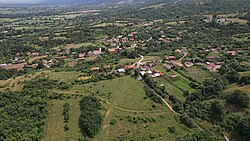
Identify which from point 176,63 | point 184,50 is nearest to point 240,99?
point 176,63

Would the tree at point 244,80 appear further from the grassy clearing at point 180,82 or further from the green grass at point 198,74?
the grassy clearing at point 180,82

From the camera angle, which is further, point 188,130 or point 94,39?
point 94,39

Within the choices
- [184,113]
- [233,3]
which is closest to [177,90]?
[184,113]

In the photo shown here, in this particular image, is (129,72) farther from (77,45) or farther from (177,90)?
(77,45)

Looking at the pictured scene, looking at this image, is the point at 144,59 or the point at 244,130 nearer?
the point at 244,130

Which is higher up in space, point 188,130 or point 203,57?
point 203,57

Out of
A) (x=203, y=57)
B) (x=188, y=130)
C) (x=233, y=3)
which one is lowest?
(x=188, y=130)

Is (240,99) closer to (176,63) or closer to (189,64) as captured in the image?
(189,64)

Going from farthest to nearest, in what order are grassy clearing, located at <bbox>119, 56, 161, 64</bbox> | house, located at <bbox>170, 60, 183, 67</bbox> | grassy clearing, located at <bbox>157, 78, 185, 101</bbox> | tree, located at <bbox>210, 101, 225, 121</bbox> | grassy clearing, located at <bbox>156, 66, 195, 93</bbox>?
1. grassy clearing, located at <bbox>119, 56, 161, 64</bbox>
2. house, located at <bbox>170, 60, 183, 67</bbox>
3. grassy clearing, located at <bbox>156, 66, 195, 93</bbox>
4. grassy clearing, located at <bbox>157, 78, 185, 101</bbox>
5. tree, located at <bbox>210, 101, 225, 121</bbox>

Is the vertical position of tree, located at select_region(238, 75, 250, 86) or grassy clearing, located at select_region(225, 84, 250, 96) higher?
tree, located at select_region(238, 75, 250, 86)

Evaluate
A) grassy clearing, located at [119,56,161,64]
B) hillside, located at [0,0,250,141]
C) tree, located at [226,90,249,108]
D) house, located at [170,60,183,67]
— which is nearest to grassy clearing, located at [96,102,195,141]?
hillside, located at [0,0,250,141]

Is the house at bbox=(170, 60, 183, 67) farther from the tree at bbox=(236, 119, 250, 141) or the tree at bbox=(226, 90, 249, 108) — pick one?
the tree at bbox=(236, 119, 250, 141)
